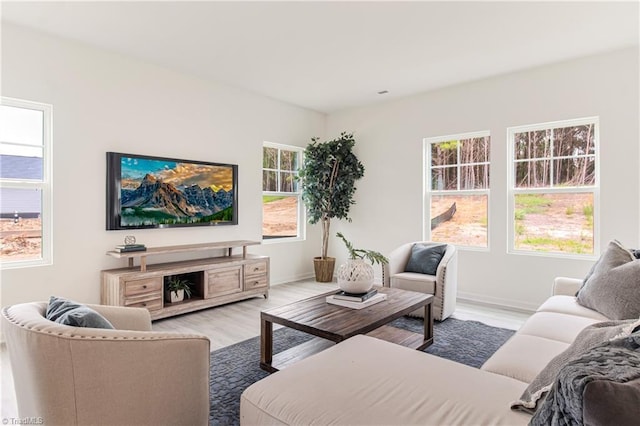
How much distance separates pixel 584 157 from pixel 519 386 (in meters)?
3.47

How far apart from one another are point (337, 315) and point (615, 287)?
5.92ft

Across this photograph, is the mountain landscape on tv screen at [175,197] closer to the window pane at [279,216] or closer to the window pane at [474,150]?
the window pane at [279,216]

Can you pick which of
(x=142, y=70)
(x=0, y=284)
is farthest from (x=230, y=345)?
(x=142, y=70)

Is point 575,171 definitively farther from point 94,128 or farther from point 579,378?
point 94,128

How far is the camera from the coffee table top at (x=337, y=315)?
227 cm

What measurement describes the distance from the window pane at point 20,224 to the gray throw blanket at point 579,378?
3949 mm

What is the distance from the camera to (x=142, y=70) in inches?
156

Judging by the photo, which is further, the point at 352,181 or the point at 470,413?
the point at 352,181

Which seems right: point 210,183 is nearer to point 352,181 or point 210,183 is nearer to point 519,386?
point 352,181

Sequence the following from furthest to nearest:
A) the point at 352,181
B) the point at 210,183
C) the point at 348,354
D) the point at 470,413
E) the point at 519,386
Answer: the point at 352,181 → the point at 210,183 → the point at 348,354 → the point at 519,386 → the point at 470,413

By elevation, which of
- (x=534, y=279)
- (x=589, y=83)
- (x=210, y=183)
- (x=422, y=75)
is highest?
(x=422, y=75)

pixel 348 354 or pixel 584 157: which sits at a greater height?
pixel 584 157

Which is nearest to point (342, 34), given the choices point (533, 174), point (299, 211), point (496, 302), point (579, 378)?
point (533, 174)

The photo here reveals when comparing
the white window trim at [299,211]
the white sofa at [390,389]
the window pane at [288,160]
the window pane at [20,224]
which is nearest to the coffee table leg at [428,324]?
the white sofa at [390,389]
